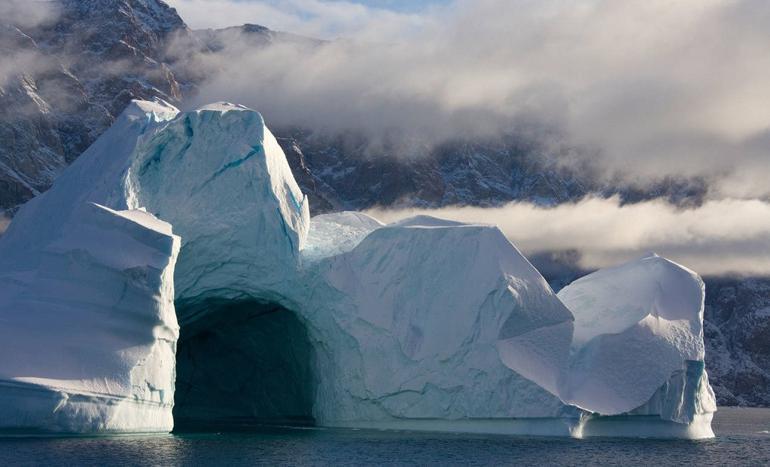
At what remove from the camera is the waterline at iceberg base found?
2602 cm

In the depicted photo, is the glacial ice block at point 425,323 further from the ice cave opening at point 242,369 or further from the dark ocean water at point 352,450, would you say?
the ice cave opening at point 242,369

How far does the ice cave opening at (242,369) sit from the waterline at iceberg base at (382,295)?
103 centimetres

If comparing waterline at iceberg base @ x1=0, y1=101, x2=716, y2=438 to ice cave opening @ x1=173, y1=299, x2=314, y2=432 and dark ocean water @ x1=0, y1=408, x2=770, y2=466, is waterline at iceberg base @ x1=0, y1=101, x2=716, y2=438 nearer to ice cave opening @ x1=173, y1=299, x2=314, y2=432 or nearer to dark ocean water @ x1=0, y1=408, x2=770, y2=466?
dark ocean water @ x1=0, y1=408, x2=770, y2=466

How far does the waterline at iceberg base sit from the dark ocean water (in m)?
0.68

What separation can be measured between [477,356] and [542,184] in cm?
12418

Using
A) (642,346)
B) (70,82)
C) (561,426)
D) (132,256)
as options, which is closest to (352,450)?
(561,426)

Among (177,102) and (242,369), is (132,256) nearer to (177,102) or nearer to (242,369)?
(242,369)

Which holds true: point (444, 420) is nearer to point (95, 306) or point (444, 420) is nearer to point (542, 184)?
point (95, 306)

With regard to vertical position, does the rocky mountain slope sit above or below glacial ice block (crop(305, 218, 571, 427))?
above

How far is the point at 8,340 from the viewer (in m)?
21.0

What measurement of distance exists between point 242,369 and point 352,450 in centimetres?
1268

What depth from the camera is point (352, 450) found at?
23.3 m

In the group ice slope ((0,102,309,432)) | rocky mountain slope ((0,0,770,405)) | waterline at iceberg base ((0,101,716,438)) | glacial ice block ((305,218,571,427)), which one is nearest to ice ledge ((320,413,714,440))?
waterline at iceberg base ((0,101,716,438))

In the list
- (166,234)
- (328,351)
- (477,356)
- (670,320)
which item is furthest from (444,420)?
(166,234)
